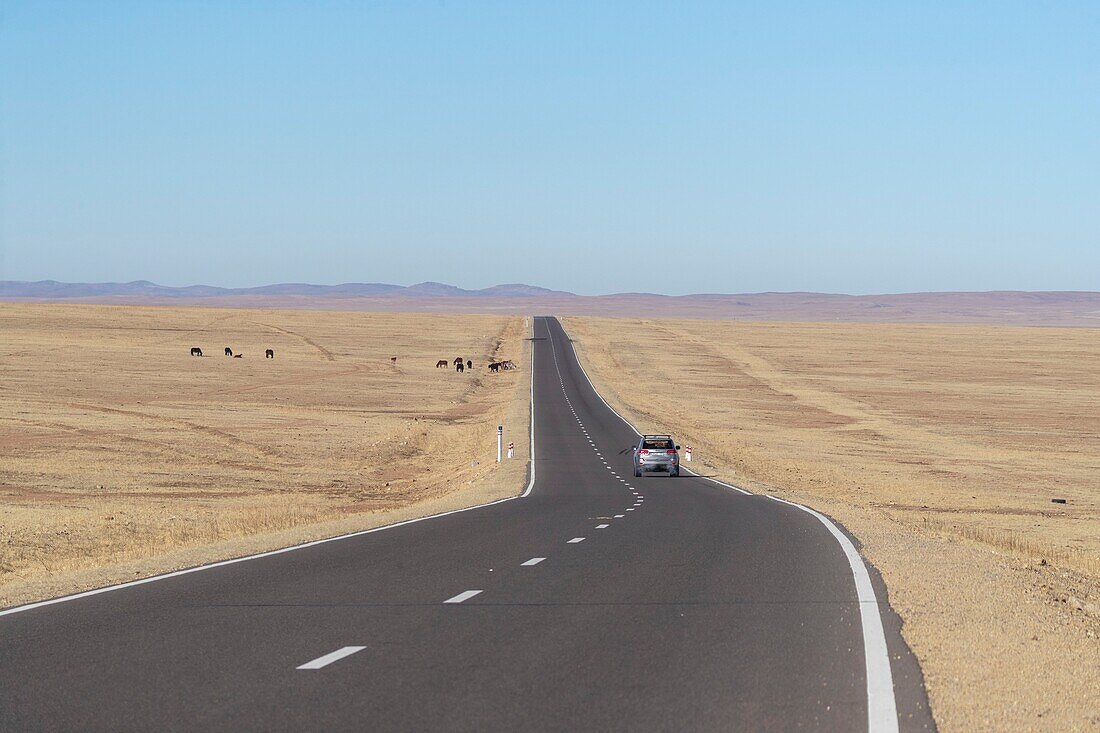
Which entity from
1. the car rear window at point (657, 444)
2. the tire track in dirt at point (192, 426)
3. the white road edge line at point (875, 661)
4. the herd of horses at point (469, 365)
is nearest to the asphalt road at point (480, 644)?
the white road edge line at point (875, 661)

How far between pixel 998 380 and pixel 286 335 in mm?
71298

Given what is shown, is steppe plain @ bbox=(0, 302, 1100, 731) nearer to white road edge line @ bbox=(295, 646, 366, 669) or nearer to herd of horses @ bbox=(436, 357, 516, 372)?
herd of horses @ bbox=(436, 357, 516, 372)

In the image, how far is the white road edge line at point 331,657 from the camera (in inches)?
382

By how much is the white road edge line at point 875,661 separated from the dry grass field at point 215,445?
8434 millimetres

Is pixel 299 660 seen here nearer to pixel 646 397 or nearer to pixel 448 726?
pixel 448 726

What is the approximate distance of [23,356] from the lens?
94438 mm

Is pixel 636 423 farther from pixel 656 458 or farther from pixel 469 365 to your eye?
pixel 469 365

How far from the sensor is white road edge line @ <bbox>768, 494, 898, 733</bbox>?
8.08 meters

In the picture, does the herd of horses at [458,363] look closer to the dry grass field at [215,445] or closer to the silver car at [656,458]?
the dry grass field at [215,445]

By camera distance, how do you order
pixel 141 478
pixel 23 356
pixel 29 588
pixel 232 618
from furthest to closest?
pixel 23 356, pixel 141 478, pixel 29 588, pixel 232 618

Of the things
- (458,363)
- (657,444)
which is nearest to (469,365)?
(458,363)

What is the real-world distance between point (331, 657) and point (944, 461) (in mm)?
43629

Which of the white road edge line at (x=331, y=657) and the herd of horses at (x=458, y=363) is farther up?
the white road edge line at (x=331, y=657)

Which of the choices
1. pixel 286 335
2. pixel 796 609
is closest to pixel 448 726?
pixel 796 609
